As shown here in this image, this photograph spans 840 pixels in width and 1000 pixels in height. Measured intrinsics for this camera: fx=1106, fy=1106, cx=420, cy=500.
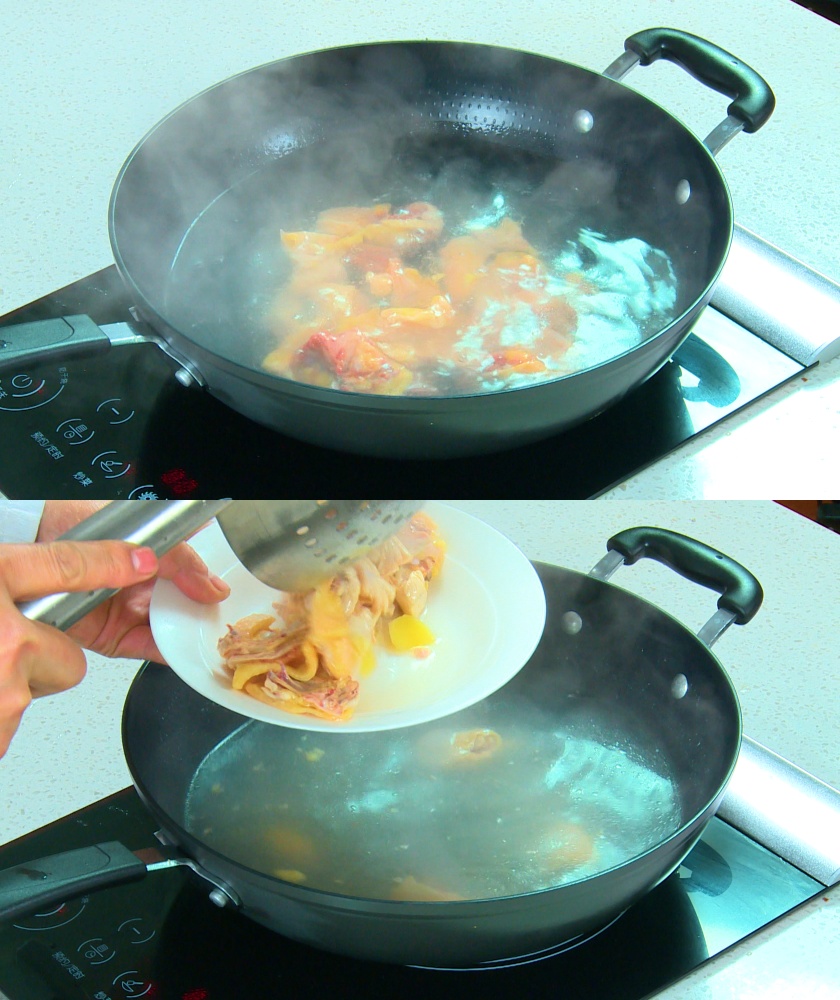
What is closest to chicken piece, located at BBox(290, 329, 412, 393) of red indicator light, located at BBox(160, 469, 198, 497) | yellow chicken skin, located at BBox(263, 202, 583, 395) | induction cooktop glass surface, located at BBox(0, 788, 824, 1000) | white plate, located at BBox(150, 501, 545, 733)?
yellow chicken skin, located at BBox(263, 202, 583, 395)

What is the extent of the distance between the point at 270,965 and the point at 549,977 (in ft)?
0.59

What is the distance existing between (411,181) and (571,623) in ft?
1.32

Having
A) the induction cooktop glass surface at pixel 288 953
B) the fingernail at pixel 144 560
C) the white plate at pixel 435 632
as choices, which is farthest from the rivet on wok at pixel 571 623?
the fingernail at pixel 144 560

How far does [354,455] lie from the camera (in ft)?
2.17

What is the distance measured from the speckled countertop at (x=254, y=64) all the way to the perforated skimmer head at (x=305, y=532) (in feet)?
0.76

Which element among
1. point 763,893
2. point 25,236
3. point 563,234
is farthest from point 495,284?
point 763,893

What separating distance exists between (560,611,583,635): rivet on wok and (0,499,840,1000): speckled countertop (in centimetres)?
8

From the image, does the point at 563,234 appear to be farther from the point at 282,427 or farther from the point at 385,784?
the point at 385,784

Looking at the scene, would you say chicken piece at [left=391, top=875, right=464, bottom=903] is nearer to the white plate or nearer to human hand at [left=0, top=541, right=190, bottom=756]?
the white plate

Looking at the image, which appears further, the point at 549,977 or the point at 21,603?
the point at 549,977

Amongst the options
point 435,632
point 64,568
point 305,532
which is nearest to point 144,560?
point 64,568

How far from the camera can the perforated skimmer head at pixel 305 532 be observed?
696mm

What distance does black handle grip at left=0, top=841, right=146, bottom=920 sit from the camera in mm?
678

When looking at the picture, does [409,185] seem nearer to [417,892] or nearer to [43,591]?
[43,591]
